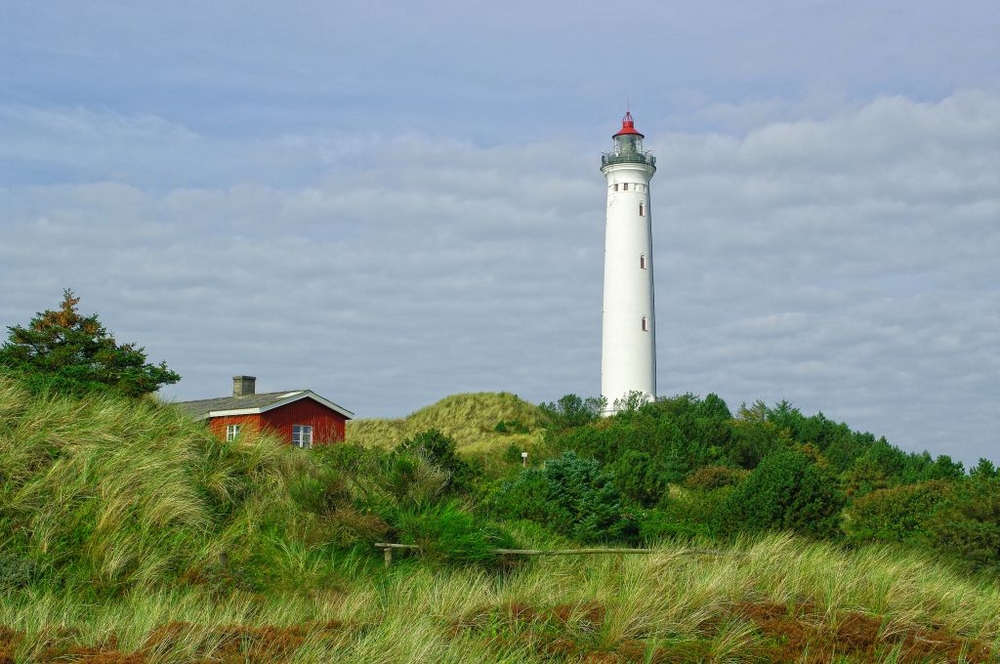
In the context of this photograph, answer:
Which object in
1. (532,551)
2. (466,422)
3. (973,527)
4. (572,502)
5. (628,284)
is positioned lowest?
(532,551)

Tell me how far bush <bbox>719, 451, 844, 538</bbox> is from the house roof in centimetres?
1906

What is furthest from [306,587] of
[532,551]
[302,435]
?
[302,435]

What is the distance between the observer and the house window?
33.8m

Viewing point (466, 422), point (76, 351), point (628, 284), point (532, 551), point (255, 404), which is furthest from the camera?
point (466, 422)

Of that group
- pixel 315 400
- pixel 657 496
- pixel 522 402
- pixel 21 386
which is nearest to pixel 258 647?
pixel 21 386

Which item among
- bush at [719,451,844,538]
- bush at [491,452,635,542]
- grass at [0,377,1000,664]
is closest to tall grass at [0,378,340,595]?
grass at [0,377,1000,664]

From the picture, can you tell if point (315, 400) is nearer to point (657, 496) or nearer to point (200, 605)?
point (657, 496)

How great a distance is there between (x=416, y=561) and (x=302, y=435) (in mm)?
22870

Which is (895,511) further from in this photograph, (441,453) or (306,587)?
(306,587)

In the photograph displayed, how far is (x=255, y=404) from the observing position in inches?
1316

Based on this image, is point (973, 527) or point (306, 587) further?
point (973, 527)

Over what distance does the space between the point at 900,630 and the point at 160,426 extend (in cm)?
1042

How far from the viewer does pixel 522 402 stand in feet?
167

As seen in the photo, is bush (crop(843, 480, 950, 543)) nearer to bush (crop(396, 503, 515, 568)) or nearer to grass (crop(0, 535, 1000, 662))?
grass (crop(0, 535, 1000, 662))
